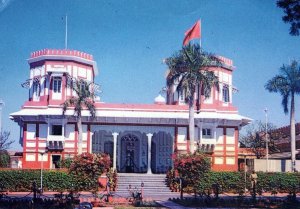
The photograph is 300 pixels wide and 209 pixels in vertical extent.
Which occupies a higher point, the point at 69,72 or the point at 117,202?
the point at 69,72

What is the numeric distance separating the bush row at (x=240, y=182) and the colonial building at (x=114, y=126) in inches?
238

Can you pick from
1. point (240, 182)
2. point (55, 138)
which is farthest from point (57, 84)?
point (240, 182)

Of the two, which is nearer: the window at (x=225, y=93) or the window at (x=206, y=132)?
the window at (x=206, y=132)

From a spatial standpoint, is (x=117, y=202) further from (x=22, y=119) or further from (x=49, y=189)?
(x=22, y=119)

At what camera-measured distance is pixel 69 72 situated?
154ft

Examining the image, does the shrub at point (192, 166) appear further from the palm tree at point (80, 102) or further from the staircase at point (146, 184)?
the palm tree at point (80, 102)

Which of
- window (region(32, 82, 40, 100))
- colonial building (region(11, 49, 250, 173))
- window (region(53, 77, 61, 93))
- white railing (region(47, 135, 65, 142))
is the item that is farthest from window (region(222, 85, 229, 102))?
→ window (region(32, 82, 40, 100))

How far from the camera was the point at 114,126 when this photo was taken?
146 feet

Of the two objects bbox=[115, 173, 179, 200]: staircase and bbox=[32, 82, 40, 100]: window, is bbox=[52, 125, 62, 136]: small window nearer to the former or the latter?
bbox=[32, 82, 40, 100]: window

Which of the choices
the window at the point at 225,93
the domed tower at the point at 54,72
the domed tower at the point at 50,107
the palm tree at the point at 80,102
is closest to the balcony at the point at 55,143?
the domed tower at the point at 50,107

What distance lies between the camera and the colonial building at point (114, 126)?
4369 centimetres

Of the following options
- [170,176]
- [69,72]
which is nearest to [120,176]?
[170,176]

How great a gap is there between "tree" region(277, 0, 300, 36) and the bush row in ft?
60.5

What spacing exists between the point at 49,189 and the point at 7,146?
118 ft
